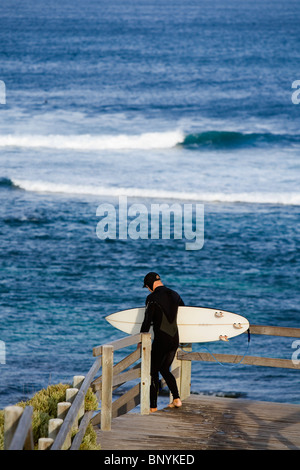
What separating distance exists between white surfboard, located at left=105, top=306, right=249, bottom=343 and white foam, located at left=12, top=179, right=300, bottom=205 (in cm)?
2097

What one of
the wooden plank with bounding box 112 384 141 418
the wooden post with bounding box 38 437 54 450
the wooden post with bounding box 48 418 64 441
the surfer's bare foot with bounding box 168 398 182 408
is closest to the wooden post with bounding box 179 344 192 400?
the surfer's bare foot with bounding box 168 398 182 408

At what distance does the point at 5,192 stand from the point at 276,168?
13.2 meters

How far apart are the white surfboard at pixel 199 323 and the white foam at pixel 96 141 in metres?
32.8

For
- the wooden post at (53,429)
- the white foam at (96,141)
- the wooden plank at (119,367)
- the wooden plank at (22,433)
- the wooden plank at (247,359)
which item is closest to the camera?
the wooden plank at (22,433)

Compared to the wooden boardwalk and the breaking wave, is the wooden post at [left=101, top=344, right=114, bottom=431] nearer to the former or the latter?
the wooden boardwalk

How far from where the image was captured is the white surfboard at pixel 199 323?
31.7 ft

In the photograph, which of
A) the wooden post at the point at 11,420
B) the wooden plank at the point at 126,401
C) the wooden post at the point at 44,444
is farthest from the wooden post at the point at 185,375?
the wooden post at the point at 11,420

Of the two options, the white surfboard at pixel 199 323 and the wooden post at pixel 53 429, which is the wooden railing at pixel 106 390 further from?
the white surfboard at pixel 199 323

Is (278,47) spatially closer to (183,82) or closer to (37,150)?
(183,82)

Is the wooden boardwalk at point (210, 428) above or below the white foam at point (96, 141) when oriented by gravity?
below

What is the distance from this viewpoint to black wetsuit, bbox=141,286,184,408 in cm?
898

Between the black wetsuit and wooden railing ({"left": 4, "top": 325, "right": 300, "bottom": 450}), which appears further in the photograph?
the black wetsuit

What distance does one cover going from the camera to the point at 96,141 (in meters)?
43.1

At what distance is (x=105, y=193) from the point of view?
31438 millimetres
